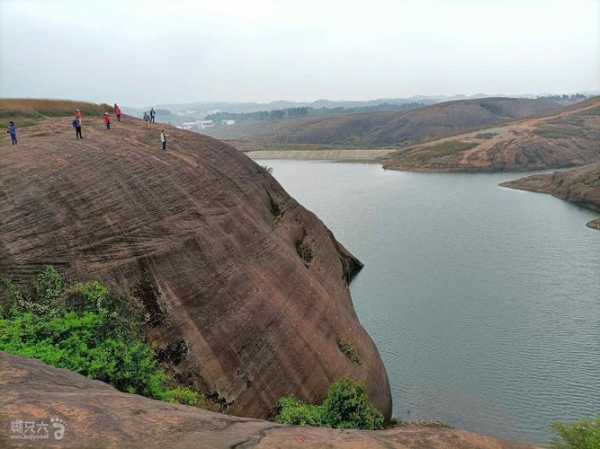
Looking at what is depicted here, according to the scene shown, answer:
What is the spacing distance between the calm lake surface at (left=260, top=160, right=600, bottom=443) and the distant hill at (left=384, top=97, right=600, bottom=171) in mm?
49874

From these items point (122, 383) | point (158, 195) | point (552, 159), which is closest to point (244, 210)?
point (158, 195)

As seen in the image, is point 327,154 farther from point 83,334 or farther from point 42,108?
point 83,334

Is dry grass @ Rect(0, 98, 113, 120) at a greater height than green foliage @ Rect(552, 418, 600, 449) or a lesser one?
greater

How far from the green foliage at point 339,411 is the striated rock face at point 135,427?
305 inches

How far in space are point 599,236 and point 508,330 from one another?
114ft

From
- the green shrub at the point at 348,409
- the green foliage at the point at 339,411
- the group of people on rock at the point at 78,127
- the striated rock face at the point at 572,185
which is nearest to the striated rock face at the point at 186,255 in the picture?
the group of people on rock at the point at 78,127

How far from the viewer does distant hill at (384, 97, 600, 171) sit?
409 ft

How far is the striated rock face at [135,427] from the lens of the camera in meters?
8.55

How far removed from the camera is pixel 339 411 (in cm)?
1934

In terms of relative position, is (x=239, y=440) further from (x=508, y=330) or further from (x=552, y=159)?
(x=552, y=159)

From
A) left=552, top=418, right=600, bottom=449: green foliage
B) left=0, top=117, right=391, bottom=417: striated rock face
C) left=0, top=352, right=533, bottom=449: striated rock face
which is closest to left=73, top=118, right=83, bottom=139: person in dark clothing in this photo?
left=0, top=117, right=391, bottom=417: striated rock face

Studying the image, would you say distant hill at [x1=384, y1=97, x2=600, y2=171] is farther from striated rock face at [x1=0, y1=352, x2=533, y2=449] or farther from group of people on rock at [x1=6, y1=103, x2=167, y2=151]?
striated rock face at [x1=0, y1=352, x2=533, y2=449]

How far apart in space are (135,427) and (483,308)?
32961 millimetres

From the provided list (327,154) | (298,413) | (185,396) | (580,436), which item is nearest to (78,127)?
(185,396)
